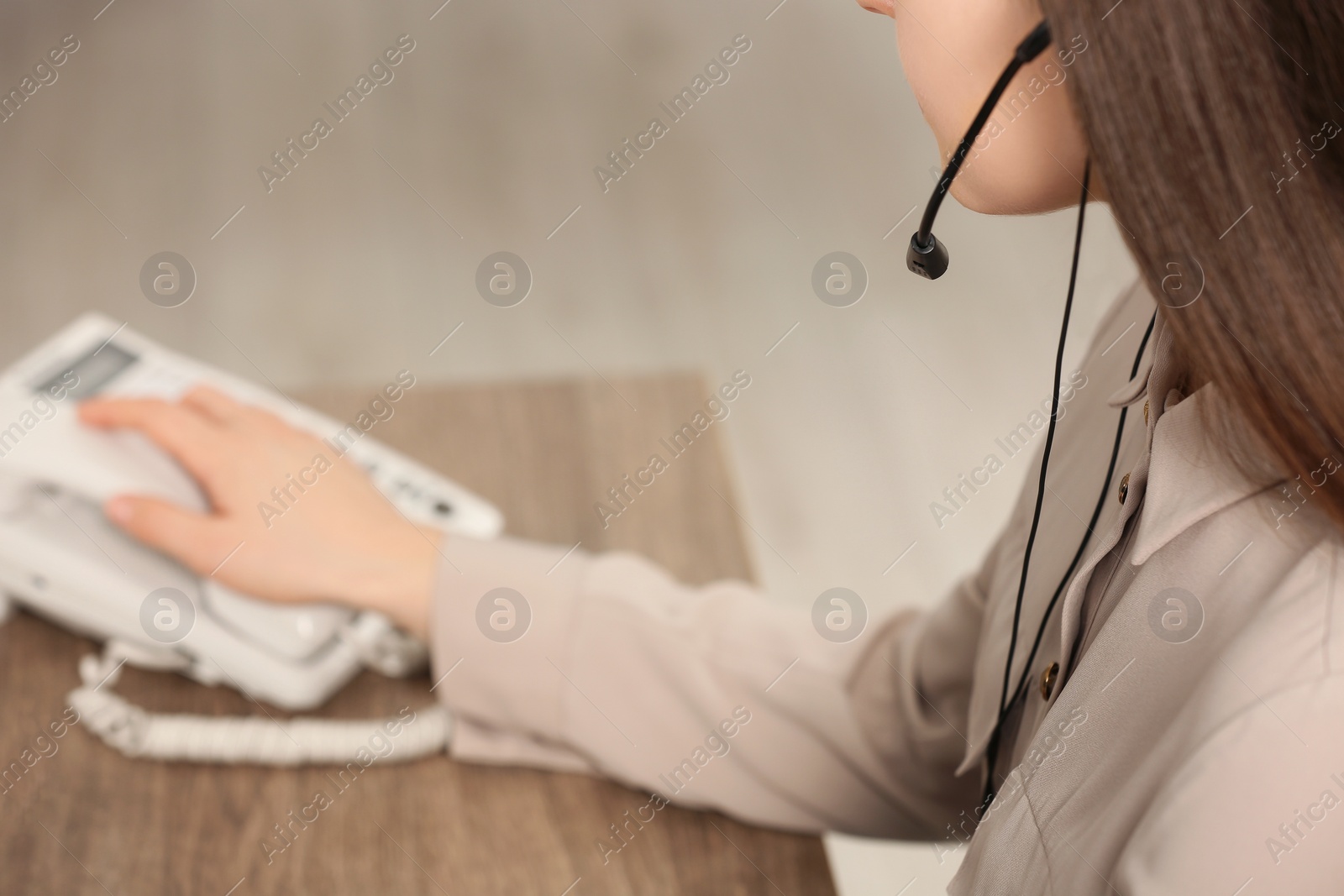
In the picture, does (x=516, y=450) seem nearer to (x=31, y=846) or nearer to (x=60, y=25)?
(x=31, y=846)

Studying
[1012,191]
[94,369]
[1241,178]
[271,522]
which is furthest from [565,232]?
[1241,178]

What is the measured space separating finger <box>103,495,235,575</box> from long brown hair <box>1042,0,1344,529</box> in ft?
2.38

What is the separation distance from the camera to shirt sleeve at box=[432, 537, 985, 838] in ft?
2.93

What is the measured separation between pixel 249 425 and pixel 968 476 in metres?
1.84

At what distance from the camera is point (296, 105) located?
316 cm

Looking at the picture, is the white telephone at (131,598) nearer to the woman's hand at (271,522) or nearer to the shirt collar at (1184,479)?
the woman's hand at (271,522)

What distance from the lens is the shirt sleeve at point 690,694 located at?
89 centimetres

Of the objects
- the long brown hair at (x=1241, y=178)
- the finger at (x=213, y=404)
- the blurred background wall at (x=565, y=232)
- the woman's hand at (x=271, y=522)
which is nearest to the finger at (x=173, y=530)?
the woman's hand at (x=271, y=522)

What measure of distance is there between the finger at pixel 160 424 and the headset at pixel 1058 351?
2.00 feet

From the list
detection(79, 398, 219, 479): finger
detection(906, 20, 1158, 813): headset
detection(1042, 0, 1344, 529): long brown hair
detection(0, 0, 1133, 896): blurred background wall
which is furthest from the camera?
detection(0, 0, 1133, 896): blurred background wall

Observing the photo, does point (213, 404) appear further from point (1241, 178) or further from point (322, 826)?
point (1241, 178)

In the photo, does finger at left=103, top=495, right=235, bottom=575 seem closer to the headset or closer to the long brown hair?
the headset

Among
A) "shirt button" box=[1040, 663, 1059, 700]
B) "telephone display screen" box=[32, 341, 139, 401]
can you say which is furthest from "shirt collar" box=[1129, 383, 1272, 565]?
"telephone display screen" box=[32, 341, 139, 401]

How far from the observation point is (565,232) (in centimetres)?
298
